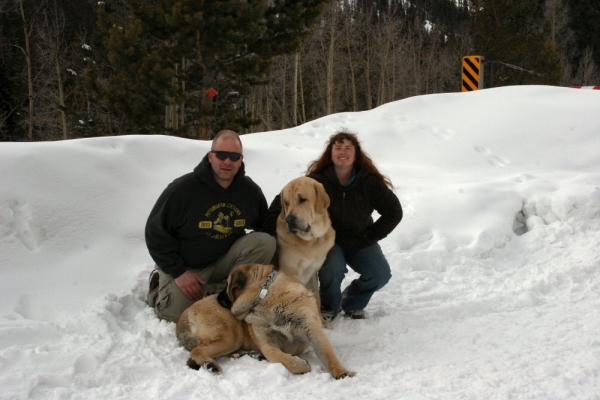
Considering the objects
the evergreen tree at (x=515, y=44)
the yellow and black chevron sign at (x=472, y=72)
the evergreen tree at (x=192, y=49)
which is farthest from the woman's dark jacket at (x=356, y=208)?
the evergreen tree at (x=515, y=44)

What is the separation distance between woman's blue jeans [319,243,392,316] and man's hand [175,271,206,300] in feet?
3.20

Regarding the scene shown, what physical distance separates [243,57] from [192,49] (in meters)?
1.41

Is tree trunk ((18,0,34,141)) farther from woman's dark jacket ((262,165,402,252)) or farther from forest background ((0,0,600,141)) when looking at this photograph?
woman's dark jacket ((262,165,402,252))

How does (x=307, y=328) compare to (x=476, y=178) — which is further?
(x=476, y=178)

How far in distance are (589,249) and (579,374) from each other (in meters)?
2.56

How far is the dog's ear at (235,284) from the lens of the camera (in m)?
3.26

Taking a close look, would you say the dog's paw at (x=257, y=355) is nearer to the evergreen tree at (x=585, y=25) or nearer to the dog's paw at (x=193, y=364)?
the dog's paw at (x=193, y=364)

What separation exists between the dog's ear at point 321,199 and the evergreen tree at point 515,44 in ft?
71.7

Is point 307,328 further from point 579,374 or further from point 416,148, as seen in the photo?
point 416,148

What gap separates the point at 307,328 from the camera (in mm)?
2963

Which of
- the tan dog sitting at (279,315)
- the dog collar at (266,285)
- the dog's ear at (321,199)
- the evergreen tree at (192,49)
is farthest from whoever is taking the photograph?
the evergreen tree at (192,49)

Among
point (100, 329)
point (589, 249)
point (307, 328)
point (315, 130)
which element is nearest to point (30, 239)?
point (100, 329)

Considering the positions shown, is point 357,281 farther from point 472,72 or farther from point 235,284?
point 472,72

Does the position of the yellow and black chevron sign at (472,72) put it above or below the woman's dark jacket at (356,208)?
above
